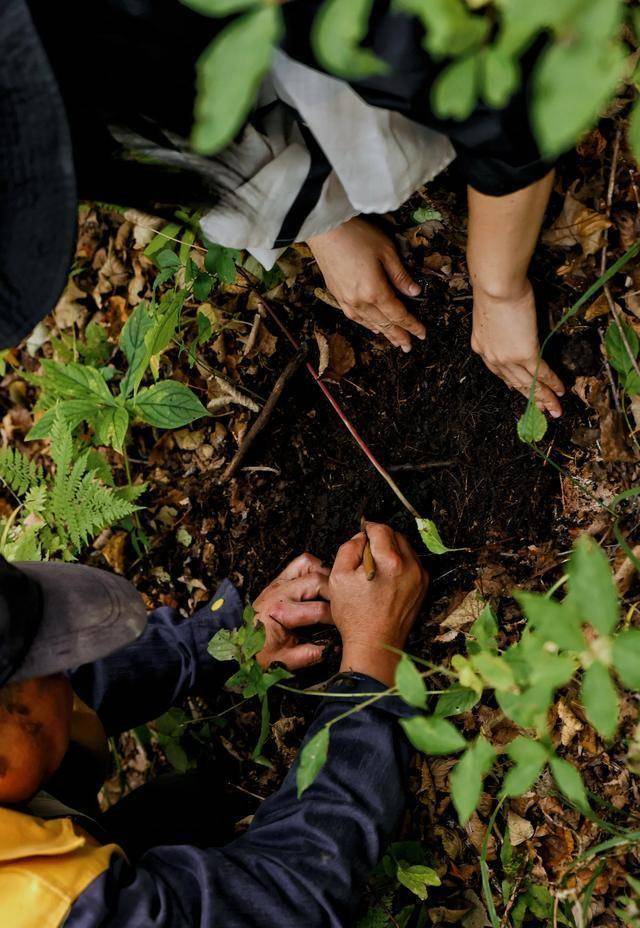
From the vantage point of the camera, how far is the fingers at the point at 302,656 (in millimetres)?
2322

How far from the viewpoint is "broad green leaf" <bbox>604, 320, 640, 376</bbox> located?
1788 millimetres

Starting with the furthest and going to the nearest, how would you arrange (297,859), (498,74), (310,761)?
(297,859), (310,761), (498,74)

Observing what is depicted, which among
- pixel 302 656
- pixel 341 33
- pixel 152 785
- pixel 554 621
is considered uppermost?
pixel 341 33

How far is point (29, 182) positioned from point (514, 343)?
3.85 feet

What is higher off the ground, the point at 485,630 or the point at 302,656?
the point at 485,630

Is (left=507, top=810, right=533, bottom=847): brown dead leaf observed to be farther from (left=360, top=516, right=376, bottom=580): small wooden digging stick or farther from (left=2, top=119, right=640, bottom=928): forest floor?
(left=360, top=516, right=376, bottom=580): small wooden digging stick

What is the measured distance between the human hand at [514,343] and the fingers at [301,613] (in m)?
0.88

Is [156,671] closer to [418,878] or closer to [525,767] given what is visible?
[418,878]

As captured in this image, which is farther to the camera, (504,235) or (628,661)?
(504,235)

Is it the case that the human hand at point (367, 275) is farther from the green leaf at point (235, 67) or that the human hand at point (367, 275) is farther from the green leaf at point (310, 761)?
the green leaf at point (235, 67)

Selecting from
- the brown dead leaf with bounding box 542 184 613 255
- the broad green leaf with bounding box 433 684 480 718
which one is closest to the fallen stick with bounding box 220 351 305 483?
the brown dead leaf with bounding box 542 184 613 255

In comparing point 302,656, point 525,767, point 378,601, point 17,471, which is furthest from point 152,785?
point 525,767

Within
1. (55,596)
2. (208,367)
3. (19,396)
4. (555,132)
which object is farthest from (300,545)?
(555,132)

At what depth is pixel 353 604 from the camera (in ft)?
7.09
